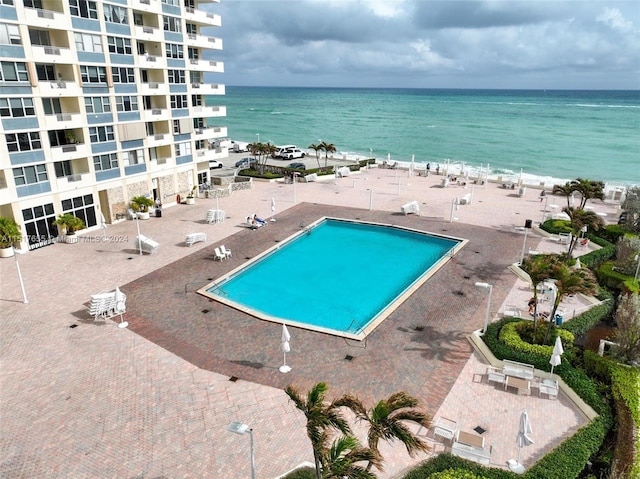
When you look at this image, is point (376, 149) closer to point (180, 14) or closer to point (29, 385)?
point (180, 14)

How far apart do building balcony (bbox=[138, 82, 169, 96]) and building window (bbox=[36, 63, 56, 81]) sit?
6.16 meters

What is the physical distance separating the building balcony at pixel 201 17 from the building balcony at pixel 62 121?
45.6 feet

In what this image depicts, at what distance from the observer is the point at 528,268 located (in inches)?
699

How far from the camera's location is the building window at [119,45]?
31.0m

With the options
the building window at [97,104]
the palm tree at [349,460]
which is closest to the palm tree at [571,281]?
the palm tree at [349,460]

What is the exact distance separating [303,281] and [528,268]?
39.2ft

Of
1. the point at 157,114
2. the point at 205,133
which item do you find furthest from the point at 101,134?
the point at 205,133

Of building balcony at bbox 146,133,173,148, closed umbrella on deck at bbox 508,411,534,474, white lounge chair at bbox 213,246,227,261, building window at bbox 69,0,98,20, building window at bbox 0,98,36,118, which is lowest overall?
white lounge chair at bbox 213,246,227,261

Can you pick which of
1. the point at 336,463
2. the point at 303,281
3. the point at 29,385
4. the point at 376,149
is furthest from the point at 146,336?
the point at 376,149

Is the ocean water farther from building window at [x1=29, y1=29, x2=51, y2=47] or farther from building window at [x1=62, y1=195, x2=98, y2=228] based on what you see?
building window at [x1=29, y1=29, x2=51, y2=47]

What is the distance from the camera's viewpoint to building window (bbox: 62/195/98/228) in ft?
98.2

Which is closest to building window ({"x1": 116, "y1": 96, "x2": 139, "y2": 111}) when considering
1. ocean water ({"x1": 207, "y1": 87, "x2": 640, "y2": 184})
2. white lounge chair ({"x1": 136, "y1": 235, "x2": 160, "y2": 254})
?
white lounge chair ({"x1": 136, "y1": 235, "x2": 160, "y2": 254})

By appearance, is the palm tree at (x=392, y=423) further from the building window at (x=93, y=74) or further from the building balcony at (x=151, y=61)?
the building balcony at (x=151, y=61)

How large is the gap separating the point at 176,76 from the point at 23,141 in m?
14.2
